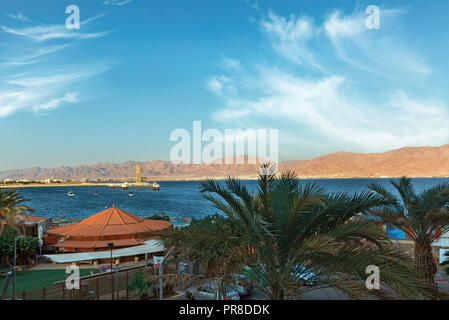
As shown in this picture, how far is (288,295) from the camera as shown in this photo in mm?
5738

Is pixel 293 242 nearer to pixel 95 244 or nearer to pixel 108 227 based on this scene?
pixel 95 244

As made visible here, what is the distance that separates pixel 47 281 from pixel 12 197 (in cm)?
688

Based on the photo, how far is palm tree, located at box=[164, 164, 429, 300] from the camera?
5.80 metres

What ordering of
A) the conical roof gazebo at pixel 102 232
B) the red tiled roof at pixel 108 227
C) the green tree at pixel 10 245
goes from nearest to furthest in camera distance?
1. the green tree at pixel 10 245
2. the conical roof gazebo at pixel 102 232
3. the red tiled roof at pixel 108 227

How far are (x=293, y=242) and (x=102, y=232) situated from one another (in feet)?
66.6

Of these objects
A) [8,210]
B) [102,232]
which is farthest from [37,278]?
[102,232]

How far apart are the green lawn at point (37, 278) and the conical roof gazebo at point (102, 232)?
7.00ft

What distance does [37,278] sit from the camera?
1905cm

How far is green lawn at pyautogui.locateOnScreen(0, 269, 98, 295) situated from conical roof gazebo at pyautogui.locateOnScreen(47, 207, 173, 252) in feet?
7.00

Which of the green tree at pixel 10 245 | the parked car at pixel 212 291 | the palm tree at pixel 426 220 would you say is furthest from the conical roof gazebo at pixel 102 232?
the palm tree at pixel 426 220

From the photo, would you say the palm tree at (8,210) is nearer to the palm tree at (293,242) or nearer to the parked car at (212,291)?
the parked car at (212,291)

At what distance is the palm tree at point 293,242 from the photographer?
19.0ft
